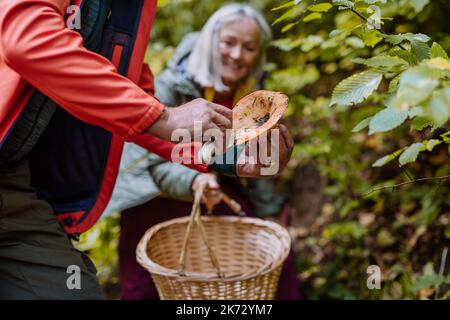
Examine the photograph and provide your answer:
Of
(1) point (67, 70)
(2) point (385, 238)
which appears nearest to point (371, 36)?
(1) point (67, 70)

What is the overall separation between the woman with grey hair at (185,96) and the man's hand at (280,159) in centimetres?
89

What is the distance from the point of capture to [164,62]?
3.50 meters

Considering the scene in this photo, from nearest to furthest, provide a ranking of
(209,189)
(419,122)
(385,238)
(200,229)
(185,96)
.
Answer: (419,122), (200,229), (209,189), (185,96), (385,238)

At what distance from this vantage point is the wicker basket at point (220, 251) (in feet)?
6.35

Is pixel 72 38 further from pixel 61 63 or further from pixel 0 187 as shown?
pixel 0 187

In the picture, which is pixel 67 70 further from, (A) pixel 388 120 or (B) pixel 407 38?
(B) pixel 407 38

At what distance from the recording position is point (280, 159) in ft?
5.56

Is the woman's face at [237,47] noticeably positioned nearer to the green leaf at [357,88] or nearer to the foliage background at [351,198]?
the foliage background at [351,198]

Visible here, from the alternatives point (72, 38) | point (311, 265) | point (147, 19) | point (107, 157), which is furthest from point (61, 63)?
point (311, 265)

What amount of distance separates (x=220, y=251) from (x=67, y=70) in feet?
4.80

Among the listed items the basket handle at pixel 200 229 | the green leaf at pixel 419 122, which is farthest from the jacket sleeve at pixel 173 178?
the green leaf at pixel 419 122

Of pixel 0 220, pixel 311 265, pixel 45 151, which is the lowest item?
pixel 311 265

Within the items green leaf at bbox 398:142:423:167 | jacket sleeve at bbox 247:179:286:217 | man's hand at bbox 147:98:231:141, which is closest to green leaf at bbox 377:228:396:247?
jacket sleeve at bbox 247:179:286:217

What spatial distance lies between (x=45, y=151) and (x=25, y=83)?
412 millimetres
